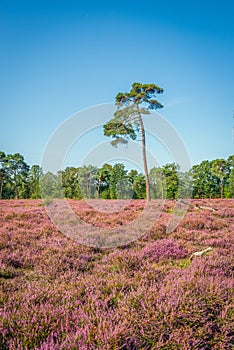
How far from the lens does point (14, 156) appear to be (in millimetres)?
46969

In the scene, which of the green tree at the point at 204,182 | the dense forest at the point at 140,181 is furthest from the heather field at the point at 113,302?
the green tree at the point at 204,182

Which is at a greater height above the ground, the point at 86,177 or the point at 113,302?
the point at 86,177

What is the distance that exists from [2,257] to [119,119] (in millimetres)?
18249

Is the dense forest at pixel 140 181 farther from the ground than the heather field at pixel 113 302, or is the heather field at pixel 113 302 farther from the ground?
the dense forest at pixel 140 181

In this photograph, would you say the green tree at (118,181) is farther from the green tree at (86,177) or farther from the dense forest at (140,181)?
the green tree at (86,177)

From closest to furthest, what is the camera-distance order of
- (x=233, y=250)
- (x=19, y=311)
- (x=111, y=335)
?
(x=111, y=335) → (x=19, y=311) → (x=233, y=250)

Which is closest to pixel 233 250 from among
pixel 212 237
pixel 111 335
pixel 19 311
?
pixel 212 237

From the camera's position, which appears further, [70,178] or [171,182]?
[171,182]

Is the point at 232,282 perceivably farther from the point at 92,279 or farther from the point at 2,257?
the point at 2,257

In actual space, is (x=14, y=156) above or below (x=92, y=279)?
above

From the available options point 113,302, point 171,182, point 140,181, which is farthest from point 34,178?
point 113,302

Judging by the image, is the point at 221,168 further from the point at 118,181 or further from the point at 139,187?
the point at 118,181

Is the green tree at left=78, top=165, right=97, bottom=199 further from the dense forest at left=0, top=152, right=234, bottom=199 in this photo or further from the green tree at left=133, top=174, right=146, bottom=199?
the green tree at left=133, top=174, right=146, bottom=199

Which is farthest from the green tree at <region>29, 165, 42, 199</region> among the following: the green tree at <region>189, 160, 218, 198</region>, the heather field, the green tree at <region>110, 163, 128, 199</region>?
the heather field
